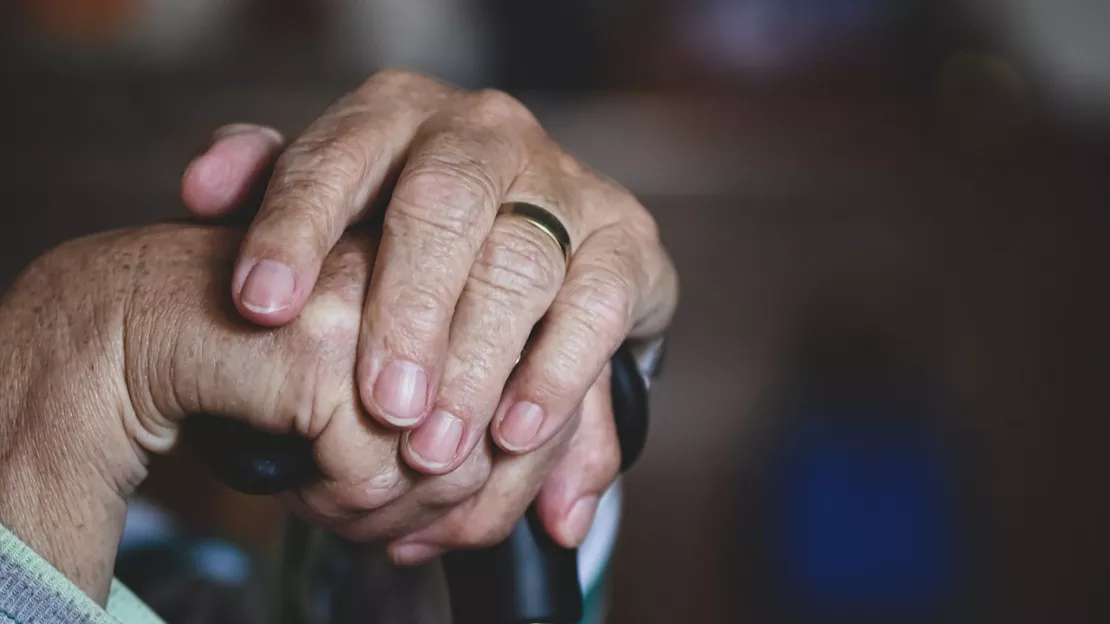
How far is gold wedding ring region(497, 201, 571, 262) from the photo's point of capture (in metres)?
0.52

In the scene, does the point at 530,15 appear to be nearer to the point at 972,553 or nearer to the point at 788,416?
the point at 788,416

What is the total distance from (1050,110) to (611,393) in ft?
5.90

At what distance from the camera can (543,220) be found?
529 mm

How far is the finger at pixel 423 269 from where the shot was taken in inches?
17.7

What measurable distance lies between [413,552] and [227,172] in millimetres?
236

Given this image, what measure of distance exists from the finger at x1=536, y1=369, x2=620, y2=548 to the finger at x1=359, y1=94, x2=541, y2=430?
5.2 inches

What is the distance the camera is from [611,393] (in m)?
0.61

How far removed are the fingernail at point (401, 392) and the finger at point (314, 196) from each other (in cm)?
5

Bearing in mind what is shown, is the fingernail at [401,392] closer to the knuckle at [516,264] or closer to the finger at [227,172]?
the knuckle at [516,264]

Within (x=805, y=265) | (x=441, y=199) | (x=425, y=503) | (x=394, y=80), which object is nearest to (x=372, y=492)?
(x=425, y=503)

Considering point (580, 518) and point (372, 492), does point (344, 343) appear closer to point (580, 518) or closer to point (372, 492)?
point (372, 492)

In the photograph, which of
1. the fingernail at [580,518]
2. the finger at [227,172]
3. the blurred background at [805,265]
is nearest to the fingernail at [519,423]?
the fingernail at [580,518]

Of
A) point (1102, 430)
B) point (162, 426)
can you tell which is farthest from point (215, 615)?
point (1102, 430)

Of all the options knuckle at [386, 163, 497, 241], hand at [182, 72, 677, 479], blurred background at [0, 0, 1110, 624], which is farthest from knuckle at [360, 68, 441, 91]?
blurred background at [0, 0, 1110, 624]
